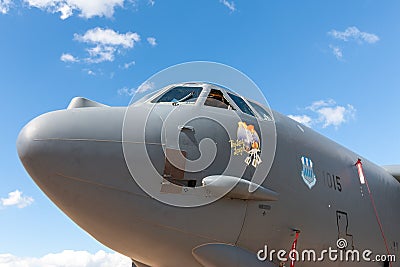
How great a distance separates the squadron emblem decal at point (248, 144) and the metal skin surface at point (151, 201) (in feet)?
0.41

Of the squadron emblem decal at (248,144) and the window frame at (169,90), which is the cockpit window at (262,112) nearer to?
the squadron emblem decal at (248,144)

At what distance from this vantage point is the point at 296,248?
5492 millimetres

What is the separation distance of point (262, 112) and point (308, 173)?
1054mm

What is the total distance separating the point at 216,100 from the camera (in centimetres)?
553

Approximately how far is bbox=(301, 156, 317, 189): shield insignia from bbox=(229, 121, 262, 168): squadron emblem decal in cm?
92

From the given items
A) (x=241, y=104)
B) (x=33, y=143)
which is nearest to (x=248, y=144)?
(x=241, y=104)

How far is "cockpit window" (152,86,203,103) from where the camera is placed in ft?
17.8

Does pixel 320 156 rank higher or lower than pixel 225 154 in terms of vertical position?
higher

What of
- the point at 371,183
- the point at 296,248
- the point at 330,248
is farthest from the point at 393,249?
the point at 296,248

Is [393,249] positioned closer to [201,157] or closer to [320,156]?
[320,156]

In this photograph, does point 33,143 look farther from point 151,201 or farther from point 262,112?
point 262,112

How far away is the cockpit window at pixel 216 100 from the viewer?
17.8 ft

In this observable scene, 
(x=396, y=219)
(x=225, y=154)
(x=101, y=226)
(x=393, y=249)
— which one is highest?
(x=396, y=219)

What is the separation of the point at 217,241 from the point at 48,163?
1999 mm
